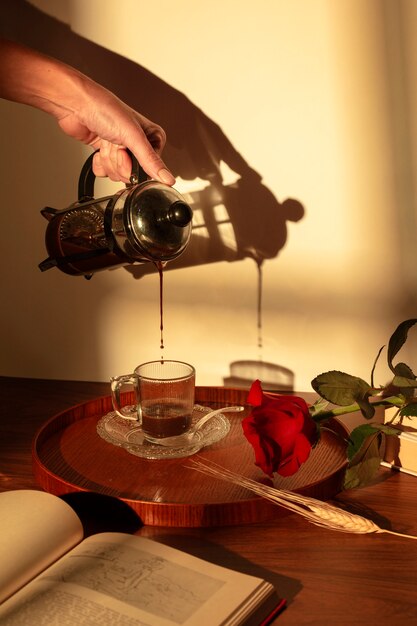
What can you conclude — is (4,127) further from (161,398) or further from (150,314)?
(161,398)

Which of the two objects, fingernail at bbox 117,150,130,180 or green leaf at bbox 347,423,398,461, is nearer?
green leaf at bbox 347,423,398,461

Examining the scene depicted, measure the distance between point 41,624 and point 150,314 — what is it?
3.01ft

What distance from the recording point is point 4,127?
63.6 inches

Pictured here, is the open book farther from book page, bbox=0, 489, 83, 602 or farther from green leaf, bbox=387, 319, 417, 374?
green leaf, bbox=387, 319, 417, 374

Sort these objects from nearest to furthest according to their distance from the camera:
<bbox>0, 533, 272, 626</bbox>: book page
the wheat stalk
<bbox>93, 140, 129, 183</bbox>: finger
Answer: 1. <bbox>0, 533, 272, 626</bbox>: book page
2. the wheat stalk
3. <bbox>93, 140, 129, 183</bbox>: finger

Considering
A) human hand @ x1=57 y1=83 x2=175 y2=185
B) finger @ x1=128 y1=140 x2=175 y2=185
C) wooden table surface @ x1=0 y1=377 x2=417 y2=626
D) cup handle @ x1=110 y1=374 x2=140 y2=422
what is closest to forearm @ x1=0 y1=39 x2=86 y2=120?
human hand @ x1=57 y1=83 x2=175 y2=185

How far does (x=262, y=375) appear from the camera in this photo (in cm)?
160

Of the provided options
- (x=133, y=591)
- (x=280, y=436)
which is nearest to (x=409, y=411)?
(x=280, y=436)

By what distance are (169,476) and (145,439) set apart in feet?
0.37

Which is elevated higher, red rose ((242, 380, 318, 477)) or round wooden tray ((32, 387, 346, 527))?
red rose ((242, 380, 318, 477))

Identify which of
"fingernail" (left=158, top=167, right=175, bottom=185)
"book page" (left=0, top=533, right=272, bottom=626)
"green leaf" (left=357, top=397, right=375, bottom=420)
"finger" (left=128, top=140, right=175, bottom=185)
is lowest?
"book page" (left=0, top=533, right=272, bottom=626)

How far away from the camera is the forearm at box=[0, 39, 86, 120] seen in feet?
4.55

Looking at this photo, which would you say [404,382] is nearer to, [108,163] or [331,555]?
[331,555]

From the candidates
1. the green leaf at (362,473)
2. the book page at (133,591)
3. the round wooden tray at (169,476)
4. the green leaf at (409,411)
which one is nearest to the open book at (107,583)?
the book page at (133,591)
